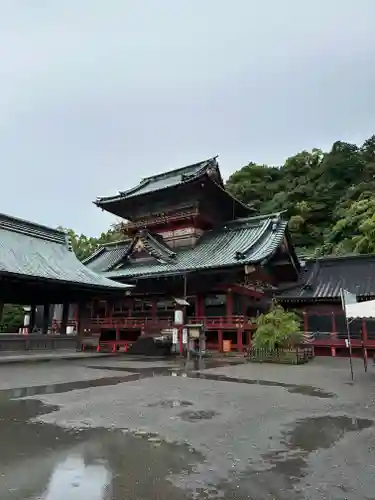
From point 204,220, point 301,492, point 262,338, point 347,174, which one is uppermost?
point 347,174

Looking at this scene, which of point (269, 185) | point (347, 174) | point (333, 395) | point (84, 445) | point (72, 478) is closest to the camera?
point (72, 478)

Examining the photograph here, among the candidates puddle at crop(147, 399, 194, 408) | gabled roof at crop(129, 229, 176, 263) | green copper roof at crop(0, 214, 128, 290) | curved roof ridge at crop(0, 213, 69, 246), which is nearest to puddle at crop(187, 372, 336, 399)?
puddle at crop(147, 399, 194, 408)

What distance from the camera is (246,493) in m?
3.39

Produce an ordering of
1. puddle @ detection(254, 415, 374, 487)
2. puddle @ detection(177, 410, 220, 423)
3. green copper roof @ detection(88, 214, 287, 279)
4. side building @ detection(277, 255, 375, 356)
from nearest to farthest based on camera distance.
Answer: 1. puddle @ detection(254, 415, 374, 487)
2. puddle @ detection(177, 410, 220, 423)
3. side building @ detection(277, 255, 375, 356)
4. green copper roof @ detection(88, 214, 287, 279)

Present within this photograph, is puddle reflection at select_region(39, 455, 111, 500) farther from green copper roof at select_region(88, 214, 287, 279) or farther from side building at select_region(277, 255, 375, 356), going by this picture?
side building at select_region(277, 255, 375, 356)

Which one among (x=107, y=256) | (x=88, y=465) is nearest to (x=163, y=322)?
(x=107, y=256)

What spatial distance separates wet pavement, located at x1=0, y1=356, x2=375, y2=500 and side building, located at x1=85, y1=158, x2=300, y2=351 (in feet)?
36.5

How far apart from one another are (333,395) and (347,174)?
5322 cm

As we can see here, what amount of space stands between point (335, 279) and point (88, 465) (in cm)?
2229

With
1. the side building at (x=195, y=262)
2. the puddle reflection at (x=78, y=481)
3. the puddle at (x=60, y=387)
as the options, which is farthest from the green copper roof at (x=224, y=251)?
the puddle reflection at (x=78, y=481)

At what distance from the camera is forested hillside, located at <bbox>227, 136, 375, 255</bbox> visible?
43.3 meters

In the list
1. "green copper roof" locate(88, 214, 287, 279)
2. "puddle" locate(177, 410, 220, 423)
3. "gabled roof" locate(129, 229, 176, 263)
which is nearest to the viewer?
"puddle" locate(177, 410, 220, 423)

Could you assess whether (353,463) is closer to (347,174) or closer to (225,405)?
(225,405)

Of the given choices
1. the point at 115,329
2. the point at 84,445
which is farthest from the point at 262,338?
the point at 84,445
